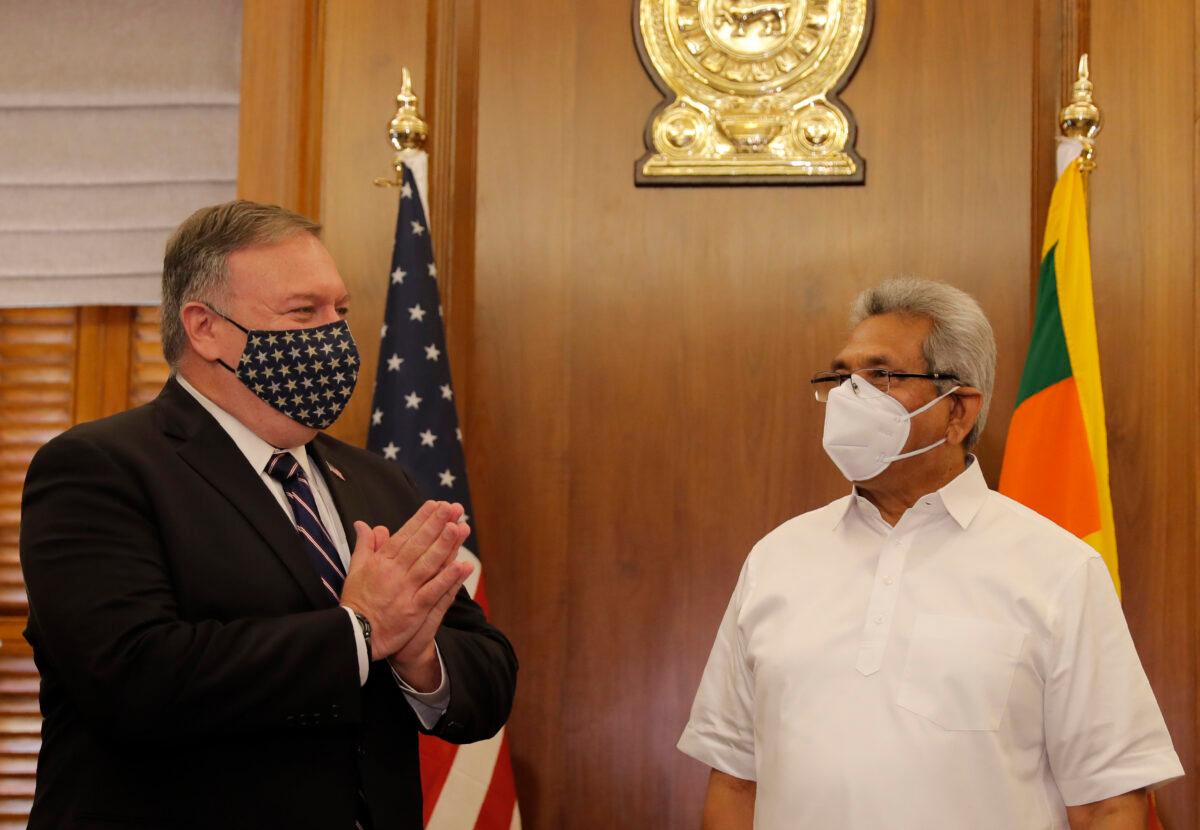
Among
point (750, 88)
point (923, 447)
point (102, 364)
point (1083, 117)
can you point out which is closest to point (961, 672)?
point (923, 447)

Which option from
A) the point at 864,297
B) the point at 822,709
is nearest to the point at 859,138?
the point at 864,297

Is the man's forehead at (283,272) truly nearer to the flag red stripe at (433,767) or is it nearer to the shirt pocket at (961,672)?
the shirt pocket at (961,672)

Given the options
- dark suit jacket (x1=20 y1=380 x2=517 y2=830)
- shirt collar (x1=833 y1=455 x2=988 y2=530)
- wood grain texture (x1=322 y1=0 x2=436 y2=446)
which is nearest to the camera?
dark suit jacket (x1=20 y1=380 x2=517 y2=830)

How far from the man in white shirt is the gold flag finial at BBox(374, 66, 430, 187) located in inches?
54.3

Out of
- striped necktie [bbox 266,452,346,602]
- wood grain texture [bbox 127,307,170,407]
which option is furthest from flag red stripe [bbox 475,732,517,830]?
wood grain texture [bbox 127,307,170,407]

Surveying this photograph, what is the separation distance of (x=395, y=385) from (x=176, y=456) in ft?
4.03

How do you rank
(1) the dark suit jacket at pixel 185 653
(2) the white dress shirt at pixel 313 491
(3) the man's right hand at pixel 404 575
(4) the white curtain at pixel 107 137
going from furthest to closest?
(4) the white curtain at pixel 107 137, (2) the white dress shirt at pixel 313 491, (3) the man's right hand at pixel 404 575, (1) the dark suit jacket at pixel 185 653

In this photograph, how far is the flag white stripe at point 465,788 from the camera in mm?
2695

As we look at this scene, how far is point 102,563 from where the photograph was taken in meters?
1.55

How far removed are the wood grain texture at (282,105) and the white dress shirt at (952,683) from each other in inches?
72.6

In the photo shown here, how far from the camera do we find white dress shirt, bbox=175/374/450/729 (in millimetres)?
1748

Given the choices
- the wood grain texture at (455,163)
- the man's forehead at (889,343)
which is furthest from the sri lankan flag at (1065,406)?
the wood grain texture at (455,163)

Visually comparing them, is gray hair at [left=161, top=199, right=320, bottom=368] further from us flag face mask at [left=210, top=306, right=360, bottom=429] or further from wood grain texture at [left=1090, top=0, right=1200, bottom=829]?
wood grain texture at [left=1090, top=0, right=1200, bottom=829]

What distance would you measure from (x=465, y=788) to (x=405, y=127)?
1.61 meters
